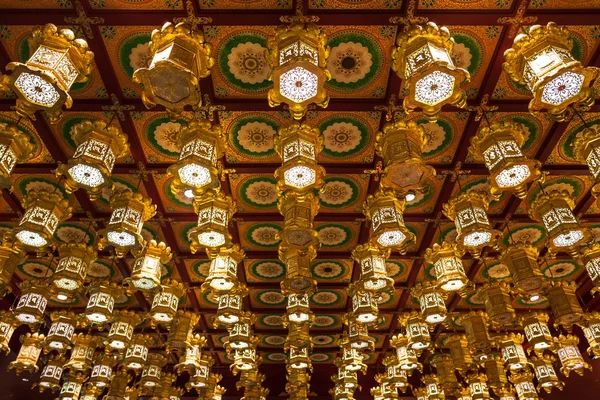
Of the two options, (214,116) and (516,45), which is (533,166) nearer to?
(516,45)

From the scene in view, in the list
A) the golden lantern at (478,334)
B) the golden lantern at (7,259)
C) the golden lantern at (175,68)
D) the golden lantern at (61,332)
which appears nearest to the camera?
the golden lantern at (175,68)

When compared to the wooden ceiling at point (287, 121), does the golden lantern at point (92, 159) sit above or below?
below

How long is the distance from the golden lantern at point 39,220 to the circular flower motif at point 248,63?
3.88 metres

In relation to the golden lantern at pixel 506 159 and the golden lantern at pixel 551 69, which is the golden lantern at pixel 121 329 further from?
the golden lantern at pixel 551 69

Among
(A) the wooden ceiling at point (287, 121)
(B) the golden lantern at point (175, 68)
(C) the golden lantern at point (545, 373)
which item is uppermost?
(A) the wooden ceiling at point (287, 121)

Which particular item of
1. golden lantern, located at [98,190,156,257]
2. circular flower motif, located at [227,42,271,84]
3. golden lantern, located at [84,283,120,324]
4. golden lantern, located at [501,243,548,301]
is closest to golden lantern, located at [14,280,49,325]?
golden lantern, located at [84,283,120,324]

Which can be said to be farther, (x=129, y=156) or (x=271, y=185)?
(x=271, y=185)

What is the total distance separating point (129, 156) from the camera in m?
8.34

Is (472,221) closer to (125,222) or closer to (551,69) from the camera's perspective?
(551,69)

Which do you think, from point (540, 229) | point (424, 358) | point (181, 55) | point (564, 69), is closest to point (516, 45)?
point (564, 69)

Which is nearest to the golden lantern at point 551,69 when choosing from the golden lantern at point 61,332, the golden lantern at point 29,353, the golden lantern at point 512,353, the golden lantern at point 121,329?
the golden lantern at point 512,353

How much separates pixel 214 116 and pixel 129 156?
2048 mm

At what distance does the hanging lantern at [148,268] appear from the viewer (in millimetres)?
8242

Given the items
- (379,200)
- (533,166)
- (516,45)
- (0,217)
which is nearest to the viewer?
(516,45)
